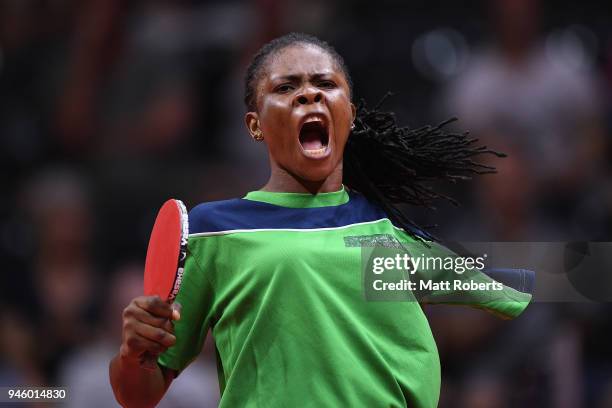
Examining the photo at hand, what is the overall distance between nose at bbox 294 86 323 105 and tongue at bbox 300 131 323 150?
0.27ft

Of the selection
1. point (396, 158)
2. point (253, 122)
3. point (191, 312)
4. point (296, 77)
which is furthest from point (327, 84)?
point (191, 312)

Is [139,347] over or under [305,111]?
under

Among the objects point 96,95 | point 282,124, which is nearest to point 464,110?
point 96,95

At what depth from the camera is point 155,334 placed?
2.15 meters

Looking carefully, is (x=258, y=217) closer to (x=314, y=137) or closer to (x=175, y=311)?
(x=314, y=137)

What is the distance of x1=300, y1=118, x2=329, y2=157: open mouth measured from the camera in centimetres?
245

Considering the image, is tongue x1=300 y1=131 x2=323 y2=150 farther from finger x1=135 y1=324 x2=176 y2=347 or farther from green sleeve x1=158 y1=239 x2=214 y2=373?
finger x1=135 y1=324 x2=176 y2=347

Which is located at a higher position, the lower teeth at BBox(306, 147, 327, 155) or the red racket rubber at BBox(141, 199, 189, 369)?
the lower teeth at BBox(306, 147, 327, 155)

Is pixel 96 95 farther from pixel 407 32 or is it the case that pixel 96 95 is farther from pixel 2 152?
pixel 407 32

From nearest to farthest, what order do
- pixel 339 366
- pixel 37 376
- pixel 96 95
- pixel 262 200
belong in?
pixel 339 366
pixel 262 200
pixel 37 376
pixel 96 95

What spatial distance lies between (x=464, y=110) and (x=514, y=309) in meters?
2.50

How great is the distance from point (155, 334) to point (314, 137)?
649 mm

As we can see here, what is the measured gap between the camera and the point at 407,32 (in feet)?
17.6

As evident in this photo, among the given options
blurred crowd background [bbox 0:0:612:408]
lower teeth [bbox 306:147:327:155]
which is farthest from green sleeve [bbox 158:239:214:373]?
blurred crowd background [bbox 0:0:612:408]
